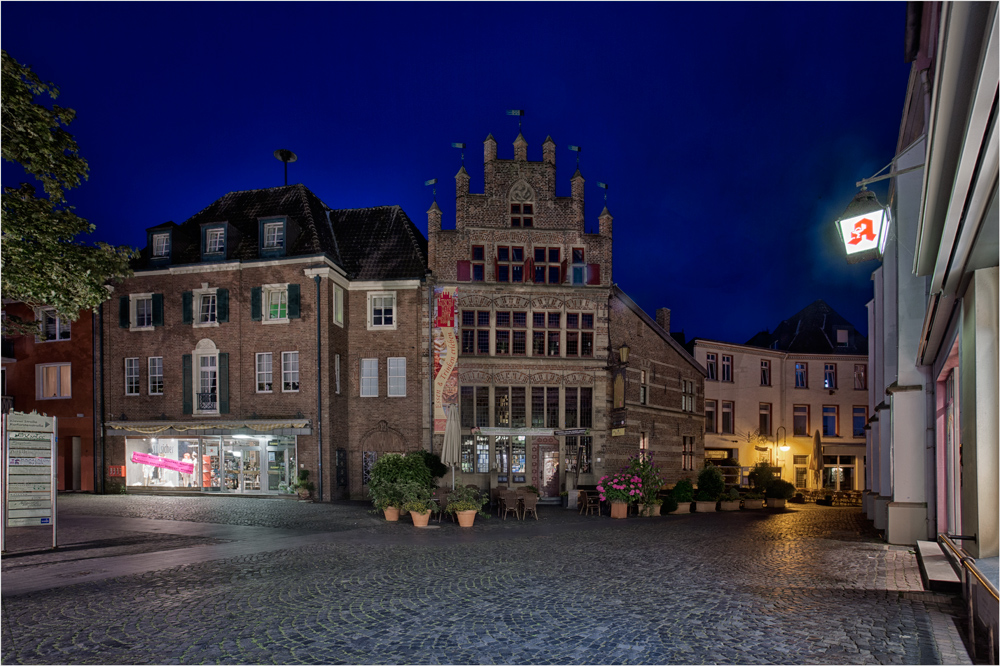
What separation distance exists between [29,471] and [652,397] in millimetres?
24470

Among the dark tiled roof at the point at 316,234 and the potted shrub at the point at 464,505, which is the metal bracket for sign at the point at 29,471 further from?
the dark tiled roof at the point at 316,234

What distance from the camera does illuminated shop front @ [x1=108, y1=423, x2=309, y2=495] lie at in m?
25.5

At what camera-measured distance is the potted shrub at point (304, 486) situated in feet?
80.3

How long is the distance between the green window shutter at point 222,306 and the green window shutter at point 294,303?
270cm

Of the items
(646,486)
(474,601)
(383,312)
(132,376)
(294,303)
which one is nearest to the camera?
(474,601)

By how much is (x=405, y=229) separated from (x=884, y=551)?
21.5 metres

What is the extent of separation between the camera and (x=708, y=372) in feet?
122

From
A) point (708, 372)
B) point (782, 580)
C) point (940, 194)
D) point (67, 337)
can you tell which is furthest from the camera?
point (708, 372)

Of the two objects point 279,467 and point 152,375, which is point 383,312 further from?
point 152,375

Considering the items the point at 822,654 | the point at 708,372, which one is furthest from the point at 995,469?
the point at 708,372

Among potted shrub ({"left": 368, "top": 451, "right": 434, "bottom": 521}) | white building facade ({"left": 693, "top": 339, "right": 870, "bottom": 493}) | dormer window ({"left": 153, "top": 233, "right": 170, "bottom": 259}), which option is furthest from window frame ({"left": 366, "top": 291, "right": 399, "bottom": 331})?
white building facade ({"left": 693, "top": 339, "right": 870, "bottom": 493})

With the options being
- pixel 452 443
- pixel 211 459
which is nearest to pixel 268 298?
pixel 211 459

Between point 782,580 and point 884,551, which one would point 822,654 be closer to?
point 782,580

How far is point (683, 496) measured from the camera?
22578mm
